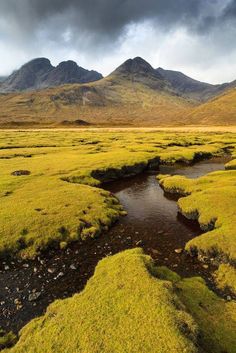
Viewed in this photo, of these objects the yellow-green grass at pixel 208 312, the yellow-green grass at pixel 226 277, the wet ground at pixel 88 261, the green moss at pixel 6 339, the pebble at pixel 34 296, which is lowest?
the wet ground at pixel 88 261

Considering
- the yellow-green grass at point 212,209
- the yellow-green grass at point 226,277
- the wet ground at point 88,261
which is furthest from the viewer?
the yellow-green grass at point 212,209

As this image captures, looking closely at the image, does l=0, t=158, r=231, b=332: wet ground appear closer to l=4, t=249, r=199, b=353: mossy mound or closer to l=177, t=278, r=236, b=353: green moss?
l=177, t=278, r=236, b=353: green moss

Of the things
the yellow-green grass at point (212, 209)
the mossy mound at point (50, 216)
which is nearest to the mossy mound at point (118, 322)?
the yellow-green grass at point (212, 209)

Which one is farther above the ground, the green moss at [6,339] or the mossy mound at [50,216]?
the mossy mound at [50,216]

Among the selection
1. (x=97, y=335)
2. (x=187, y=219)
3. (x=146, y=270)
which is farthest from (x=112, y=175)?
(x=97, y=335)

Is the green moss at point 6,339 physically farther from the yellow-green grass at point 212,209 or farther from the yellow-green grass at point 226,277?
the yellow-green grass at point 212,209

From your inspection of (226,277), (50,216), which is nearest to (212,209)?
(226,277)

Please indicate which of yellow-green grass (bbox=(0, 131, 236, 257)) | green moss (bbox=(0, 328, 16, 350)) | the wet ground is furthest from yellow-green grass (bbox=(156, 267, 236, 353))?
yellow-green grass (bbox=(0, 131, 236, 257))

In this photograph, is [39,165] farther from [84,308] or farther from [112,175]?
[84,308]
